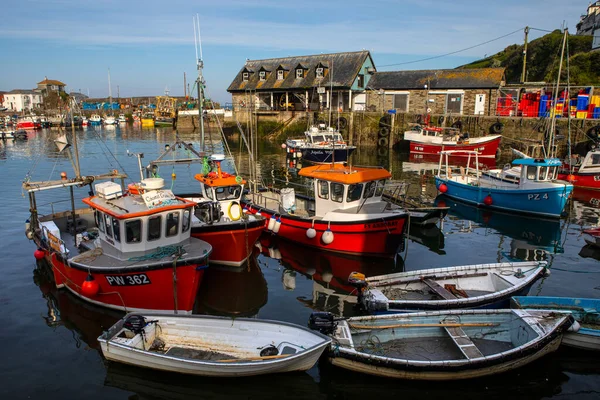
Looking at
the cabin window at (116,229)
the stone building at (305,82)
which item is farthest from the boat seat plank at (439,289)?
the stone building at (305,82)

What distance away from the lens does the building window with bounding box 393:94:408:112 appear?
49.4 meters

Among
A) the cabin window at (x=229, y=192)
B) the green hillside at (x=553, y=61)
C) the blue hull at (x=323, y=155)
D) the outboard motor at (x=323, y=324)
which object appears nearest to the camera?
the outboard motor at (x=323, y=324)

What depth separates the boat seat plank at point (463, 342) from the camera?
328 inches

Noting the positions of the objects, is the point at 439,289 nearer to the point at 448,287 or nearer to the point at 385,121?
the point at 448,287

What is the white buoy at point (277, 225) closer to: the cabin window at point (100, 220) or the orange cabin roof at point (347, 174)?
the orange cabin roof at point (347, 174)

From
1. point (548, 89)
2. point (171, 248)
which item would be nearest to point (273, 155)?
point (548, 89)

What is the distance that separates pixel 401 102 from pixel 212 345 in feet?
148

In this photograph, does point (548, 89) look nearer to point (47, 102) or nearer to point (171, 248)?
point (171, 248)

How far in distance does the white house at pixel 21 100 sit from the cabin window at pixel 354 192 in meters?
130

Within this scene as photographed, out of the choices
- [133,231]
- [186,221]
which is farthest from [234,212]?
[133,231]

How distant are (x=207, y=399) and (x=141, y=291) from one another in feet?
12.1

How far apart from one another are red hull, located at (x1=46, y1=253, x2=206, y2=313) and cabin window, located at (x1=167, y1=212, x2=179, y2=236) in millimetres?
1409

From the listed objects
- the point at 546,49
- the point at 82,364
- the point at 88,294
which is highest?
the point at 546,49

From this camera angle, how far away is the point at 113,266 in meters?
10.5
